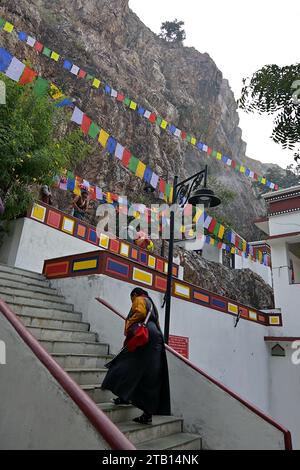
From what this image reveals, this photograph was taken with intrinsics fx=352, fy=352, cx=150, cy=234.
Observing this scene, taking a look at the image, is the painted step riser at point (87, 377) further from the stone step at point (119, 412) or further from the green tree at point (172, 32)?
the green tree at point (172, 32)

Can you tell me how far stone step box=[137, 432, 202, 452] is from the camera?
386cm

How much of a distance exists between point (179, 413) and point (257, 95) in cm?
547

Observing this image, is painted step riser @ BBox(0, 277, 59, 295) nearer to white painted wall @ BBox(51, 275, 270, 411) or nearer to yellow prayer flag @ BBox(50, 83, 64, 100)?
white painted wall @ BBox(51, 275, 270, 411)

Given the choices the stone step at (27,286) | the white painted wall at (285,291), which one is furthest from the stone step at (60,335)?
the white painted wall at (285,291)

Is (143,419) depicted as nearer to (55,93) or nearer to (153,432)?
(153,432)

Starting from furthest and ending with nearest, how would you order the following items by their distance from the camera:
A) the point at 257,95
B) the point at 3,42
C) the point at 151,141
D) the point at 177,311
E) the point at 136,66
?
the point at 136,66, the point at 151,141, the point at 3,42, the point at 177,311, the point at 257,95

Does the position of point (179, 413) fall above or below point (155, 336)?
below

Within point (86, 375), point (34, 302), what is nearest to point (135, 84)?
point (34, 302)

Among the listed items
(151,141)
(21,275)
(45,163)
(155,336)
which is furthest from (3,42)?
(155,336)

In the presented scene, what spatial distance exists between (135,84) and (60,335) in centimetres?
3058

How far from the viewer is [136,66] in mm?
36281

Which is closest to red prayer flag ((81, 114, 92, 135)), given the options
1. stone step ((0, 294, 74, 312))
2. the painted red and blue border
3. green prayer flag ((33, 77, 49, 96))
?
green prayer flag ((33, 77, 49, 96))

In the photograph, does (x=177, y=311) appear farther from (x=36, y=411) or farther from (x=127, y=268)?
(x=36, y=411)

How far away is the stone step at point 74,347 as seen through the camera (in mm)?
5047
